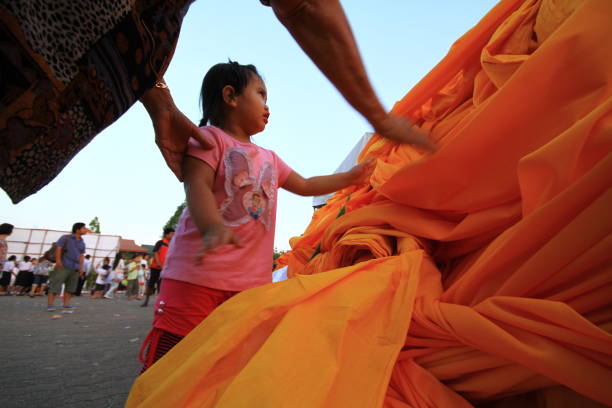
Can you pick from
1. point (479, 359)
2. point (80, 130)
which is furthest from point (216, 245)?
point (479, 359)

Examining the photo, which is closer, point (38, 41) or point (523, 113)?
point (38, 41)

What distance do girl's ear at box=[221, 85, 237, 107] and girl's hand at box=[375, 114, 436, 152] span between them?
0.80m

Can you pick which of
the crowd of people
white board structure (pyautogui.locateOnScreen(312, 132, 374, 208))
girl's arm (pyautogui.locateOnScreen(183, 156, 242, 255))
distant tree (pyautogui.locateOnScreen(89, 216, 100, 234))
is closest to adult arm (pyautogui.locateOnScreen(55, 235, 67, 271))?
the crowd of people

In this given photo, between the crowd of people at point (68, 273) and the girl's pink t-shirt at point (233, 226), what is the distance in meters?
4.53

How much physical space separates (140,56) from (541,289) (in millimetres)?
814

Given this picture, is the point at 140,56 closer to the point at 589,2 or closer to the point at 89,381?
the point at 589,2

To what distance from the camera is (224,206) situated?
113cm

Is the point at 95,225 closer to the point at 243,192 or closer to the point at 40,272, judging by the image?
the point at 40,272

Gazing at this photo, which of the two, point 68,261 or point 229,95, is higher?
point 229,95

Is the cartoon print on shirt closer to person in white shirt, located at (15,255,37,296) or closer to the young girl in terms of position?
the young girl

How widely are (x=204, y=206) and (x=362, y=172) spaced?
699 millimetres

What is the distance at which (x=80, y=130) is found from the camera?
58 cm

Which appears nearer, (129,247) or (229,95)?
(229,95)

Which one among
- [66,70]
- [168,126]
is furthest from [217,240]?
[168,126]
